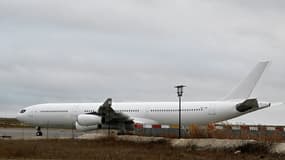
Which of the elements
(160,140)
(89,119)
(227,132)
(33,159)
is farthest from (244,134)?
(89,119)

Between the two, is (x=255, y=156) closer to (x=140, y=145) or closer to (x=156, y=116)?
(x=140, y=145)

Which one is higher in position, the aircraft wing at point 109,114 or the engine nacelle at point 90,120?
the aircraft wing at point 109,114

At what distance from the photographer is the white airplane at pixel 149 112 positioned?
117 ft

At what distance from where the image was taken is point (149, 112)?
1545 inches

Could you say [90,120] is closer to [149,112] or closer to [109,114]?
[109,114]

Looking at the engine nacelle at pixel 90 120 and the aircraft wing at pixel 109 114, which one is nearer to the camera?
the engine nacelle at pixel 90 120

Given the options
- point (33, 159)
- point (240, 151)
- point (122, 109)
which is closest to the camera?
point (33, 159)

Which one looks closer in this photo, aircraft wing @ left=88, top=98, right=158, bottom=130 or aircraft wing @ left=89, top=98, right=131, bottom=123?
aircraft wing @ left=89, top=98, right=131, bottom=123

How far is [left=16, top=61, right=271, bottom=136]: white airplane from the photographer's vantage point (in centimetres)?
3572

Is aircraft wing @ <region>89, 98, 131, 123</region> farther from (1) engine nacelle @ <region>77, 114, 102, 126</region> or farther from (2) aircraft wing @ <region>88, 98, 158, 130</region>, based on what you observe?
(1) engine nacelle @ <region>77, 114, 102, 126</region>

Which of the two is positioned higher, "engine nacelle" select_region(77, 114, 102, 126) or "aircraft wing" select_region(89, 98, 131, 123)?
"aircraft wing" select_region(89, 98, 131, 123)

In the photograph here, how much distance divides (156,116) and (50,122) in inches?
418

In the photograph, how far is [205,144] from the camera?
2130cm

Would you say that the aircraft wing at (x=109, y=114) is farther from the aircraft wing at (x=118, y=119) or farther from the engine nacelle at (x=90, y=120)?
the engine nacelle at (x=90, y=120)
